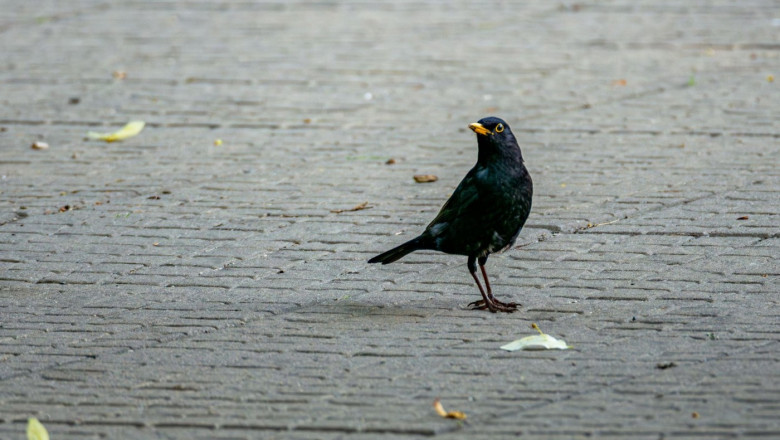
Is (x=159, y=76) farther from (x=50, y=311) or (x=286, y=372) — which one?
(x=286, y=372)

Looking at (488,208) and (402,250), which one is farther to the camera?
(402,250)

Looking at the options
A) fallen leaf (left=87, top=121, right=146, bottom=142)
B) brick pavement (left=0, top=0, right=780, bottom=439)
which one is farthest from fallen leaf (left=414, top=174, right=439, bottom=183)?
fallen leaf (left=87, top=121, right=146, bottom=142)

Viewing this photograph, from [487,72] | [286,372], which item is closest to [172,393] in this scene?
[286,372]

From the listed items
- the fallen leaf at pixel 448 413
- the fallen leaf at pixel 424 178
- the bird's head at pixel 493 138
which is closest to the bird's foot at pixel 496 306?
the bird's head at pixel 493 138

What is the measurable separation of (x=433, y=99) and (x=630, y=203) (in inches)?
134

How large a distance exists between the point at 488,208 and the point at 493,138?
351mm

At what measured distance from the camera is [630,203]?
23.7ft

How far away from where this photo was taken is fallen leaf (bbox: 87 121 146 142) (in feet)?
30.5

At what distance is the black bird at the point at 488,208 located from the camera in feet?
17.6

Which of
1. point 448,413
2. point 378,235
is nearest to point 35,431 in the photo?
point 448,413

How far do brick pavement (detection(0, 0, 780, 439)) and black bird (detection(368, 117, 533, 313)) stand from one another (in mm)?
324

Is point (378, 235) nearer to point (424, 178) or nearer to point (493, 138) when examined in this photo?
point (424, 178)

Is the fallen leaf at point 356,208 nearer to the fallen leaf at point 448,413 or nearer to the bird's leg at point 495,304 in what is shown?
the bird's leg at point 495,304

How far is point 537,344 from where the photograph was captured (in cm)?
495
